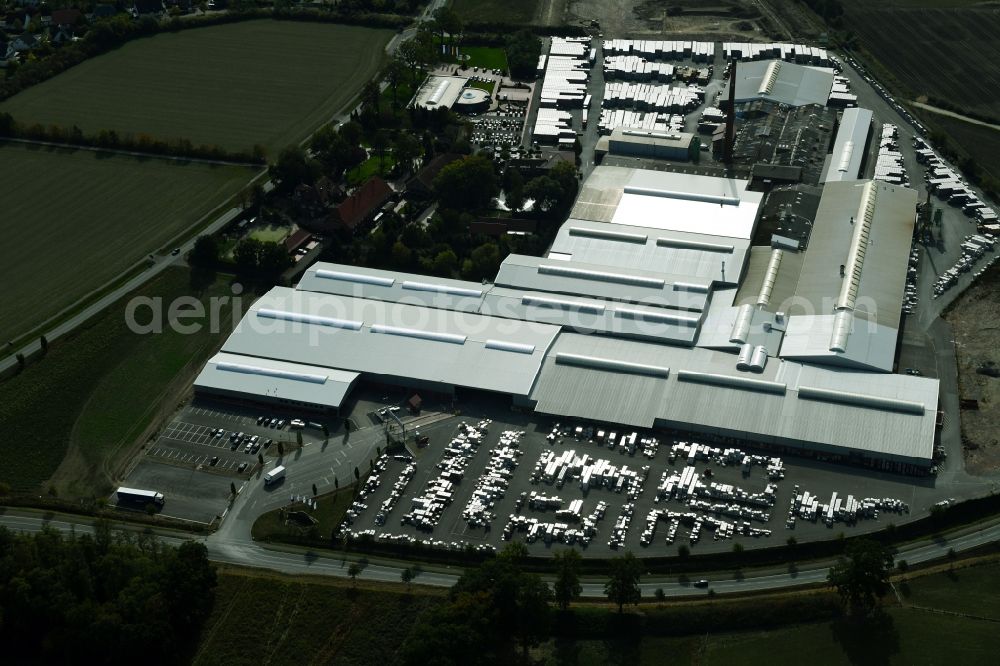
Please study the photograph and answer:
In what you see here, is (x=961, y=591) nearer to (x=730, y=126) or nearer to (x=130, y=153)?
(x=730, y=126)

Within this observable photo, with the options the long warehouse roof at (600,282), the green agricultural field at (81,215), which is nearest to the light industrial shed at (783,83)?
the long warehouse roof at (600,282)

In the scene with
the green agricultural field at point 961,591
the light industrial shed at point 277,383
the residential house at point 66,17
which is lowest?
the green agricultural field at point 961,591

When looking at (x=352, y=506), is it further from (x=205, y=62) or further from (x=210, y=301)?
(x=205, y=62)

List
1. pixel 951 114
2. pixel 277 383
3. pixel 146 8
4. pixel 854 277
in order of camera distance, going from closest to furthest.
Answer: pixel 277 383, pixel 854 277, pixel 951 114, pixel 146 8

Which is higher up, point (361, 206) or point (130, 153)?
point (130, 153)

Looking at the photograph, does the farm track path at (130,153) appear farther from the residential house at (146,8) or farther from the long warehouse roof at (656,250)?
the residential house at (146,8)

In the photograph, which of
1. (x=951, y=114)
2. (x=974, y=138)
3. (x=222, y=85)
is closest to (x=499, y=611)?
(x=974, y=138)
